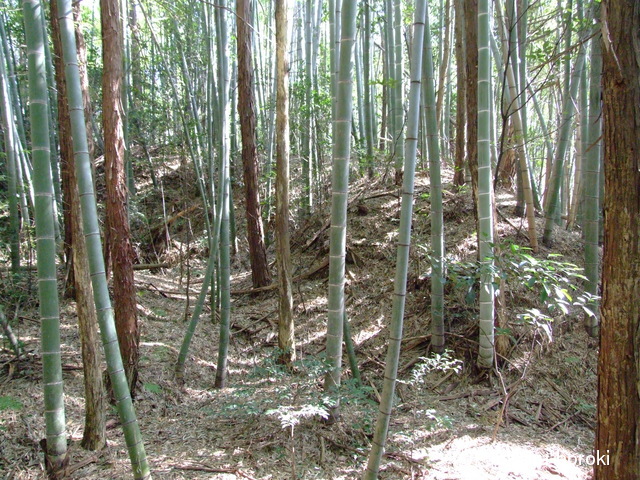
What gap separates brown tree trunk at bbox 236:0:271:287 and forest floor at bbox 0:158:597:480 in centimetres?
48

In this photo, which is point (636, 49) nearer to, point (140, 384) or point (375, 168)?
point (140, 384)

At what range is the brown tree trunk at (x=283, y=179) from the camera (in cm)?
373

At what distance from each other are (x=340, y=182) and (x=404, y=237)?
68cm

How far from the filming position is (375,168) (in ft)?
26.6

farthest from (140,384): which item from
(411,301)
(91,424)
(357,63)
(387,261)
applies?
(357,63)

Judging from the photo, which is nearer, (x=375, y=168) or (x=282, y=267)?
(x=282, y=267)

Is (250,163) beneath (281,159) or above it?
above

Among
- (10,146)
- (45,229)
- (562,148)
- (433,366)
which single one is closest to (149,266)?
(10,146)

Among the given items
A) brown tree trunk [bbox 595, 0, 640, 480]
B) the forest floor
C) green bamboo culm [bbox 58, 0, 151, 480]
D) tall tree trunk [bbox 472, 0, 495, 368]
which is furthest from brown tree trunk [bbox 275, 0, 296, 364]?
brown tree trunk [bbox 595, 0, 640, 480]

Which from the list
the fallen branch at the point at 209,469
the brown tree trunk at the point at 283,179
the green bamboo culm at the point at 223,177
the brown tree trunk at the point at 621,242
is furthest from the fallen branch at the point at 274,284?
the brown tree trunk at the point at 621,242

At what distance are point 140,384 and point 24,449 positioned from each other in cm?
126

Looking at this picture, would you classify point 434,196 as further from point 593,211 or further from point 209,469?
point 209,469

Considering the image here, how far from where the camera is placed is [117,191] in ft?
12.8

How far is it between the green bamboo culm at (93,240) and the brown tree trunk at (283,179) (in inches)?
56.2
